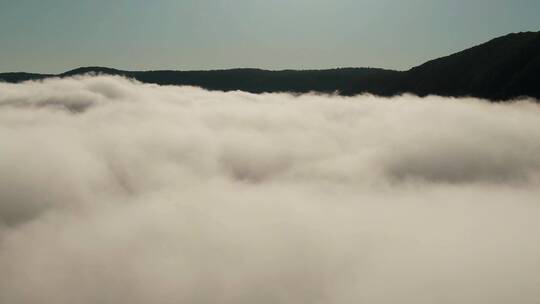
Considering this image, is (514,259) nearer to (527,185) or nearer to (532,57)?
(527,185)

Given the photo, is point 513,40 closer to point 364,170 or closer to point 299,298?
point 364,170

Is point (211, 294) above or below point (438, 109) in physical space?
below

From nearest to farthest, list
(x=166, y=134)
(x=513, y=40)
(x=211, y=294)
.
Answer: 1. (x=211, y=294)
2. (x=513, y=40)
3. (x=166, y=134)

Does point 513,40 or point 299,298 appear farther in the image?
point 513,40

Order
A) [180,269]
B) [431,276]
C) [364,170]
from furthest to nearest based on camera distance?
1. [364,170]
2. [180,269]
3. [431,276]

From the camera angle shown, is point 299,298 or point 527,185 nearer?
point 299,298

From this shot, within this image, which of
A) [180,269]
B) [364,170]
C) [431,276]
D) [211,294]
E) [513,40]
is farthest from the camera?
[513,40]

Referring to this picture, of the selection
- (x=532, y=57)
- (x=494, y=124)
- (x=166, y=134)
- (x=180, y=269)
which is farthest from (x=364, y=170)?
(x=166, y=134)

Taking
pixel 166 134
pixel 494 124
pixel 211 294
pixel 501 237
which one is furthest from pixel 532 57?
pixel 166 134

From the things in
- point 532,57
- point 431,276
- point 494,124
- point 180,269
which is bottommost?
point 180,269
